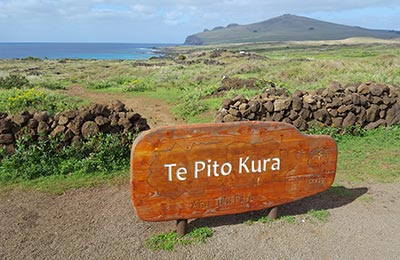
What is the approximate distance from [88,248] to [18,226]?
1.18 metres

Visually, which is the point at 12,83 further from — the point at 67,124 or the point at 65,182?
the point at 65,182

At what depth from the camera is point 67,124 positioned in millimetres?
7090

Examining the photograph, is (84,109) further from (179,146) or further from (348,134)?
(348,134)

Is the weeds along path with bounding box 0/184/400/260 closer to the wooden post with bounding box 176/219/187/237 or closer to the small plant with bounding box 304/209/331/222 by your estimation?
the small plant with bounding box 304/209/331/222

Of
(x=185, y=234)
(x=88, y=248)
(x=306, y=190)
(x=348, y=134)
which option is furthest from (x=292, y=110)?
(x=88, y=248)

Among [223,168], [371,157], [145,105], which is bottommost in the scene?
[145,105]

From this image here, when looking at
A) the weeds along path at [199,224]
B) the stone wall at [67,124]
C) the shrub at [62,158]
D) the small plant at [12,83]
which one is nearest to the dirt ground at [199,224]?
the weeds along path at [199,224]

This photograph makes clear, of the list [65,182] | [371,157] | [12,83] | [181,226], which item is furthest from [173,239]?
[12,83]

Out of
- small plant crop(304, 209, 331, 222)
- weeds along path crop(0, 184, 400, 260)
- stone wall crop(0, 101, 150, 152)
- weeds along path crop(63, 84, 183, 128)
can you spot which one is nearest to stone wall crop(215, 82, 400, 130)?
A: weeds along path crop(63, 84, 183, 128)

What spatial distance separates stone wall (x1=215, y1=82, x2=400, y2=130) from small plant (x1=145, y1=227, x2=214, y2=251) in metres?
5.42

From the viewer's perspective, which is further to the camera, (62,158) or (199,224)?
(62,158)

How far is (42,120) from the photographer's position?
701 cm

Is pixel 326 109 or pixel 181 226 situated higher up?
pixel 326 109

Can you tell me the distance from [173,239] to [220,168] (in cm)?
103
